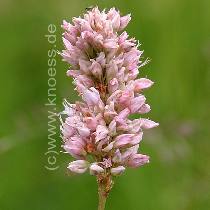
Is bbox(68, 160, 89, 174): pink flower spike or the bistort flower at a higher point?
the bistort flower

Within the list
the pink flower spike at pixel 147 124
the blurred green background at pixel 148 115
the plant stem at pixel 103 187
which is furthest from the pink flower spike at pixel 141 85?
the blurred green background at pixel 148 115

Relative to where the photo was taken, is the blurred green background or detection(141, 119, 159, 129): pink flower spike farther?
the blurred green background

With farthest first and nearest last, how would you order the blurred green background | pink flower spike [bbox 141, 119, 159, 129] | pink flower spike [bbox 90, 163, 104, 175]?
1. the blurred green background
2. pink flower spike [bbox 141, 119, 159, 129]
3. pink flower spike [bbox 90, 163, 104, 175]

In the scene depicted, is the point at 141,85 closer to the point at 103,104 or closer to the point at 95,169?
the point at 103,104

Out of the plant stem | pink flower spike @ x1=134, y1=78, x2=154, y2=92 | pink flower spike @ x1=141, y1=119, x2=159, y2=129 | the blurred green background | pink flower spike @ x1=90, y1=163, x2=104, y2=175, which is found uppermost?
the blurred green background

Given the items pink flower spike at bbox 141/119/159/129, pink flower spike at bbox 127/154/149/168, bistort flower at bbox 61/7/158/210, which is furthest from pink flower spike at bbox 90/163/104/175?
pink flower spike at bbox 141/119/159/129

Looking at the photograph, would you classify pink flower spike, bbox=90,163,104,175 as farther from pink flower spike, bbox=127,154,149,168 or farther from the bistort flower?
pink flower spike, bbox=127,154,149,168

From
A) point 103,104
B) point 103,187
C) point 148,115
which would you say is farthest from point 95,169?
point 148,115

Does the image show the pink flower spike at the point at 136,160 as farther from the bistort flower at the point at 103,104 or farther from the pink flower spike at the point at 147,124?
the pink flower spike at the point at 147,124
